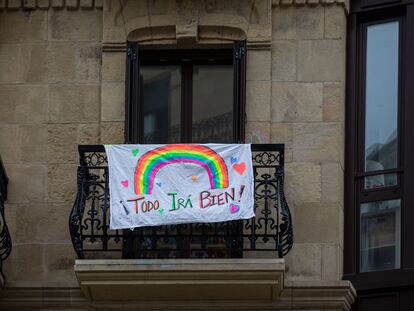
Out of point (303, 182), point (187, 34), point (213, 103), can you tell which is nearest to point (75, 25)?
point (187, 34)

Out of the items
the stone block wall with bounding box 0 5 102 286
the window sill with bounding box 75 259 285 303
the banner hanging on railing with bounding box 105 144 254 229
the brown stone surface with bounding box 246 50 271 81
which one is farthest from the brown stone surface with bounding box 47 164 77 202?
the brown stone surface with bounding box 246 50 271 81

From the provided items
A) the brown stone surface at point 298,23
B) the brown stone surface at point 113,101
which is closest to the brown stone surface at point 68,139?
the brown stone surface at point 113,101

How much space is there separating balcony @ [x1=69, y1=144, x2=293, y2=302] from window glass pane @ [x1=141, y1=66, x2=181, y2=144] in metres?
0.89

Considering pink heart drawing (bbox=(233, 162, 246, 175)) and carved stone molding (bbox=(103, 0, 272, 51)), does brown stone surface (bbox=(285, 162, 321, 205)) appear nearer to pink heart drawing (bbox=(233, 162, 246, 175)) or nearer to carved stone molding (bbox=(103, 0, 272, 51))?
pink heart drawing (bbox=(233, 162, 246, 175))

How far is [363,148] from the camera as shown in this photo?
22250 millimetres

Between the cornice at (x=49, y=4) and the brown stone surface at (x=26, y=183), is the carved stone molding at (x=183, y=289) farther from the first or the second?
the cornice at (x=49, y=4)

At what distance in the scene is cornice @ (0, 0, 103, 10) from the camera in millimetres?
22688

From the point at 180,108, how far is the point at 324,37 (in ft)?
6.25

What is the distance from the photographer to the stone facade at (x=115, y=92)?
71.5 feet

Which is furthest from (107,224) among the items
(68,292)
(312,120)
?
(312,120)

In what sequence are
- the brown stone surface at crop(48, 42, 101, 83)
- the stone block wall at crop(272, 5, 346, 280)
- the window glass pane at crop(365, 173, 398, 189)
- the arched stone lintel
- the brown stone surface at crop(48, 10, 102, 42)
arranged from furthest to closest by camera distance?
the brown stone surface at crop(48, 10, 102, 42) → the brown stone surface at crop(48, 42, 101, 83) → the arched stone lintel → the window glass pane at crop(365, 173, 398, 189) → the stone block wall at crop(272, 5, 346, 280)

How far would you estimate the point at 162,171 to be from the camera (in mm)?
21266

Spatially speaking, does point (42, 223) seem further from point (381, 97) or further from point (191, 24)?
point (381, 97)

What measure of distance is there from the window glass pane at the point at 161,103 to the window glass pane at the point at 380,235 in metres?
2.44
